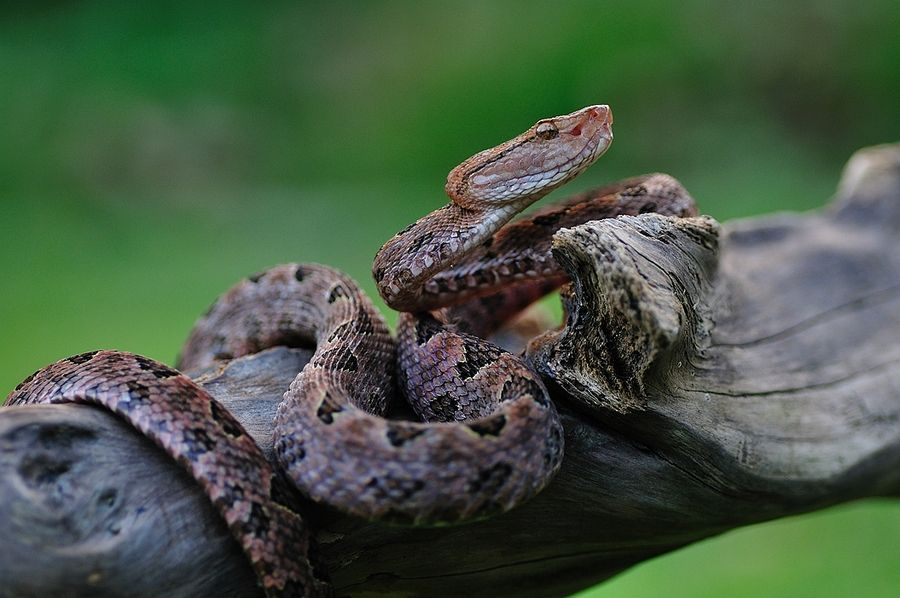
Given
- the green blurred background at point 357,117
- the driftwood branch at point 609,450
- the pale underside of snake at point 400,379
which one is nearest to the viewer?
the driftwood branch at point 609,450

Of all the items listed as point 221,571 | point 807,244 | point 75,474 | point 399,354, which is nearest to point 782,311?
point 807,244

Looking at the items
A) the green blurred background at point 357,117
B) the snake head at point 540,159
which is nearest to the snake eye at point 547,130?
the snake head at point 540,159

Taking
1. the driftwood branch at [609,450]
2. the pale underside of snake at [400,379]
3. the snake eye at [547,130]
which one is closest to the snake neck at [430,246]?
the pale underside of snake at [400,379]

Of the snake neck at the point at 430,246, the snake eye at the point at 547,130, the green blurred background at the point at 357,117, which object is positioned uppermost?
the green blurred background at the point at 357,117

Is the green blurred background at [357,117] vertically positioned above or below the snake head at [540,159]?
above

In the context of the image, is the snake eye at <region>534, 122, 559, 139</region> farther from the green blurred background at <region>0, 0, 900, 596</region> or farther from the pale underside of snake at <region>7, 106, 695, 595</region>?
the green blurred background at <region>0, 0, 900, 596</region>

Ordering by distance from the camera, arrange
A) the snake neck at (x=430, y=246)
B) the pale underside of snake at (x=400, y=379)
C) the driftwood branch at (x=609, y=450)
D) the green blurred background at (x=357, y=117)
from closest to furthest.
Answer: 1. the driftwood branch at (x=609, y=450)
2. the pale underside of snake at (x=400, y=379)
3. the snake neck at (x=430, y=246)
4. the green blurred background at (x=357, y=117)

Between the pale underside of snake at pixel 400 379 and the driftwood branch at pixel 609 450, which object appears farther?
the pale underside of snake at pixel 400 379

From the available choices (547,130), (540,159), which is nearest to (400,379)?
(540,159)

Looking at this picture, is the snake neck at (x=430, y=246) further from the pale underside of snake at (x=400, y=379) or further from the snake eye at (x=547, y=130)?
the snake eye at (x=547, y=130)

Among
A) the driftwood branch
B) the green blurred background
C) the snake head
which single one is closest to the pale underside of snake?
the snake head
